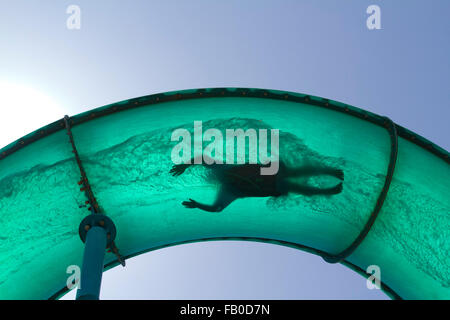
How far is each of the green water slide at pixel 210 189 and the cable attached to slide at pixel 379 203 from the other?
2 centimetres

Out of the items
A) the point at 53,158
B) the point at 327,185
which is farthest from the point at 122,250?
the point at 327,185

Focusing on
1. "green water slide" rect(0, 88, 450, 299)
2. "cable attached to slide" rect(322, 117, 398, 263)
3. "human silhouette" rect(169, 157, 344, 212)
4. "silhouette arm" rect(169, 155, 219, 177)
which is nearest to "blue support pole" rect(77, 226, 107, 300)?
"green water slide" rect(0, 88, 450, 299)

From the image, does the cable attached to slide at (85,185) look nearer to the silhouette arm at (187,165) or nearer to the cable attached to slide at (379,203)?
the silhouette arm at (187,165)

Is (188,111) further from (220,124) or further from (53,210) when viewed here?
(53,210)

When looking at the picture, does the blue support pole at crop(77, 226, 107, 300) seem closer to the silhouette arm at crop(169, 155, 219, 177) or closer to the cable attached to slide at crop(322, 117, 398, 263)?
the silhouette arm at crop(169, 155, 219, 177)

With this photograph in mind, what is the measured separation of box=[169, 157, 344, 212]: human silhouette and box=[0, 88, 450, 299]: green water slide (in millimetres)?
107

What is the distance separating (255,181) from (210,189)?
70 cm

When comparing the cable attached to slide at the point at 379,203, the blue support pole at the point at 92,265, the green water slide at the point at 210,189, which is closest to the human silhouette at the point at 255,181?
the green water slide at the point at 210,189

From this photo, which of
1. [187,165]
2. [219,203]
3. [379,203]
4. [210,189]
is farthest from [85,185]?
[379,203]

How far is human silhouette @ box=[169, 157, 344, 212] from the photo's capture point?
7348mm

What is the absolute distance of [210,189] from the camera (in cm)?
749

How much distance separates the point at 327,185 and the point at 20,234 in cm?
458

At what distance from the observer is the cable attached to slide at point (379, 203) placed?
703 centimetres
